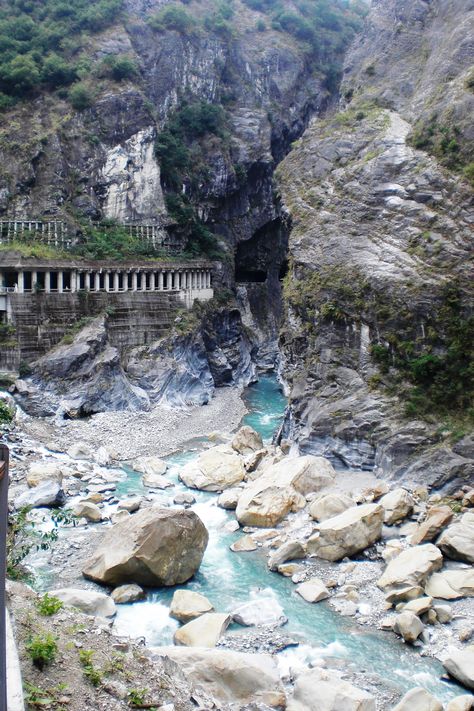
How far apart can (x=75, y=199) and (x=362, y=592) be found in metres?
43.6

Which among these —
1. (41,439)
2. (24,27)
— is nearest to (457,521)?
(41,439)

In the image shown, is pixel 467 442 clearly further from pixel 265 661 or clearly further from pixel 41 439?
pixel 41 439

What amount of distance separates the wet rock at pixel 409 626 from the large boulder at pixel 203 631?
491 cm

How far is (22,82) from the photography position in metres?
57.6

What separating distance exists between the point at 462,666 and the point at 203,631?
6927 mm

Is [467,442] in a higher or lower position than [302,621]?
higher

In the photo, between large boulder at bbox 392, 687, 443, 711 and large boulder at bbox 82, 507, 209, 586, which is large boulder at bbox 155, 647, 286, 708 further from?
large boulder at bbox 82, 507, 209, 586

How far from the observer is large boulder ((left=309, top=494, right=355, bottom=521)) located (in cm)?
2656

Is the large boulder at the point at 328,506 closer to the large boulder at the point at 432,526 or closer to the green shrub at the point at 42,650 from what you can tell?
the large boulder at the point at 432,526

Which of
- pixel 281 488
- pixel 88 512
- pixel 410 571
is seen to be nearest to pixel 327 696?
pixel 410 571

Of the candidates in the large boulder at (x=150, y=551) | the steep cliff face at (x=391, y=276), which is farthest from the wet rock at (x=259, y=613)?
the steep cliff face at (x=391, y=276)

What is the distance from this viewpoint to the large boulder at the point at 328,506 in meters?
26.6

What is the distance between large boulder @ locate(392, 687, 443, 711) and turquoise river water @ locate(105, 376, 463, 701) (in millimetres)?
1194

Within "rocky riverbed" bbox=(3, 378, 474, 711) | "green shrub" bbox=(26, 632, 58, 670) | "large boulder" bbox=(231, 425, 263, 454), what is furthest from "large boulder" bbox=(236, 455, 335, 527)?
"green shrub" bbox=(26, 632, 58, 670)
